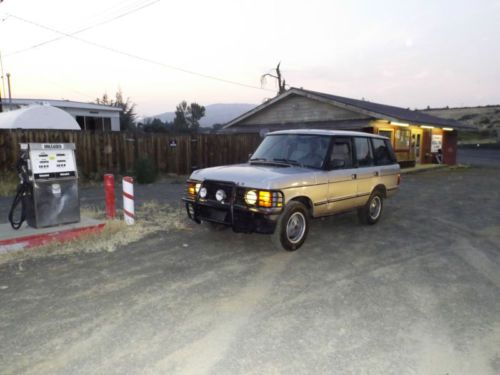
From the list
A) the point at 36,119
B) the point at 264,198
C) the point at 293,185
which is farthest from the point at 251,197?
the point at 36,119

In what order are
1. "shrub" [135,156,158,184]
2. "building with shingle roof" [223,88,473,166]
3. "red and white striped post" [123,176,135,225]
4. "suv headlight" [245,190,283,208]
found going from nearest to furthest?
"suv headlight" [245,190,283,208] → "red and white striped post" [123,176,135,225] → "shrub" [135,156,158,184] → "building with shingle roof" [223,88,473,166]

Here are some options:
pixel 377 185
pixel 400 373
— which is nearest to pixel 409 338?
pixel 400 373

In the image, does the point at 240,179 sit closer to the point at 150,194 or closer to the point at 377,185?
the point at 377,185

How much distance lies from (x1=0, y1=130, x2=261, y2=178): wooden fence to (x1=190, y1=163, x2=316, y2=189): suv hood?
7.16 meters

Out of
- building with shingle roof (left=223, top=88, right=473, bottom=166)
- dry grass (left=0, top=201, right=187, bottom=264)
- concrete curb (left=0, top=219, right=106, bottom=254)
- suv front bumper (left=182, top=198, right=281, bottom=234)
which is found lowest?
dry grass (left=0, top=201, right=187, bottom=264)

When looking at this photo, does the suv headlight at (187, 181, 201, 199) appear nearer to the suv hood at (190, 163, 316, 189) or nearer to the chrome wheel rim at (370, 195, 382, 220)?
the suv hood at (190, 163, 316, 189)

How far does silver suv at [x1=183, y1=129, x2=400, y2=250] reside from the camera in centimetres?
556

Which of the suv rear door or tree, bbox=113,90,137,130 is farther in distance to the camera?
tree, bbox=113,90,137,130

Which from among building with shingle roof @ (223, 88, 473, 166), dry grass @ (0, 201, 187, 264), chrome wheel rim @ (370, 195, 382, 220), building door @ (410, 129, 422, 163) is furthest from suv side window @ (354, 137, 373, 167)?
building door @ (410, 129, 422, 163)

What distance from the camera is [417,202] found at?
35.9 feet

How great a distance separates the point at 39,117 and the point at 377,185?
14652mm

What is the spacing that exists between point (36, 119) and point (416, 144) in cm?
2150

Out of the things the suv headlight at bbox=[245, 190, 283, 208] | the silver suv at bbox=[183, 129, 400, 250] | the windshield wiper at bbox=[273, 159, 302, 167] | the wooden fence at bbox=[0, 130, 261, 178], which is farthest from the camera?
the wooden fence at bbox=[0, 130, 261, 178]

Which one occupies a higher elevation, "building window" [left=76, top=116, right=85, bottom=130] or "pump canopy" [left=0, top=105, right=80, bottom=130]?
"building window" [left=76, top=116, right=85, bottom=130]
